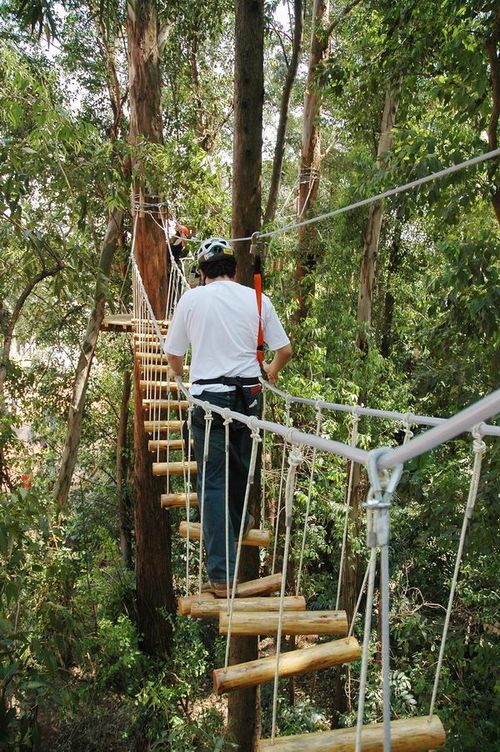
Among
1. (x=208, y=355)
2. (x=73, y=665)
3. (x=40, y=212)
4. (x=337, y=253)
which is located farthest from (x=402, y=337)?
(x=208, y=355)

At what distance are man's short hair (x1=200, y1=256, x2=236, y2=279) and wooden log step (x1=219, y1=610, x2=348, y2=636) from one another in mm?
957

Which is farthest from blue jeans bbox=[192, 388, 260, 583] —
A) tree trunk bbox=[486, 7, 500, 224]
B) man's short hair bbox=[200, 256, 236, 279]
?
tree trunk bbox=[486, 7, 500, 224]

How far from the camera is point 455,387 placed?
404cm

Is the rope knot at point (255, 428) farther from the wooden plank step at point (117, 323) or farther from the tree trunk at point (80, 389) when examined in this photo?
the wooden plank step at point (117, 323)

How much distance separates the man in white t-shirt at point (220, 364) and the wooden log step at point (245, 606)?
14 centimetres

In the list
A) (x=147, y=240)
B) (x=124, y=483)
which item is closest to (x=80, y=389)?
(x=147, y=240)

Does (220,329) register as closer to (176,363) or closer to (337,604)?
(176,363)

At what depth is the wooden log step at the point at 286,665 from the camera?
1.32 metres

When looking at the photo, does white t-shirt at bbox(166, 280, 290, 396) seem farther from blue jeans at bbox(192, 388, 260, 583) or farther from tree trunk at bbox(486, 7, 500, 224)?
tree trunk at bbox(486, 7, 500, 224)

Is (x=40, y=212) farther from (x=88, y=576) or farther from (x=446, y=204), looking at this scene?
(x=88, y=576)

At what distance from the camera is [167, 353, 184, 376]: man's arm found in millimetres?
1999

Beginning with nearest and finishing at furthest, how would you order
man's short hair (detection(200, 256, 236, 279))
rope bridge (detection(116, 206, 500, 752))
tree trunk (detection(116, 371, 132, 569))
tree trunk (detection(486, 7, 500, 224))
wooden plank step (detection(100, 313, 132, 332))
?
rope bridge (detection(116, 206, 500, 752)), man's short hair (detection(200, 256, 236, 279)), tree trunk (detection(486, 7, 500, 224)), wooden plank step (detection(100, 313, 132, 332)), tree trunk (detection(116, 371, 132, 569))

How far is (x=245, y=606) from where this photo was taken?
158 centimetres

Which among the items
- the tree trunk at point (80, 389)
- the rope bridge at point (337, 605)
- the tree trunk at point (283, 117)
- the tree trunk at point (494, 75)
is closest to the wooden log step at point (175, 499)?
the rope bridge at point (337, 605)
